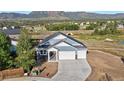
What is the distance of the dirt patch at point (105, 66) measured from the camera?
3.79 m

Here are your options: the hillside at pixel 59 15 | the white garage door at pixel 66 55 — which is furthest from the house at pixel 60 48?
the hillside at pixel 59 15

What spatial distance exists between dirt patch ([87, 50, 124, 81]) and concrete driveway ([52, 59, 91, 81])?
5cm

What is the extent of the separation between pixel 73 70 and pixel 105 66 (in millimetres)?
252

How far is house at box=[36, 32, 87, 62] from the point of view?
12.3ft

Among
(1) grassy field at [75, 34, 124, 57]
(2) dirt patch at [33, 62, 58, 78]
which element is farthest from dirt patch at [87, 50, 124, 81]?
(2) dirt patch at [33, 62, 58, 78]

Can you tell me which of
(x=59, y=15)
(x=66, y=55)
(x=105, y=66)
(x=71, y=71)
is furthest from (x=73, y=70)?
(x=59, y=15)

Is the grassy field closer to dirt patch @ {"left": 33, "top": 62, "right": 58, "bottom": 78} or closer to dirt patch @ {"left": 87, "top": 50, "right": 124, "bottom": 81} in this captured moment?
dirt patch @ {"left": 87, "top": 50, "right": 124, "bottom": 81}

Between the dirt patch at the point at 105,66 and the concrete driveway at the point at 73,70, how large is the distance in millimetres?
47
